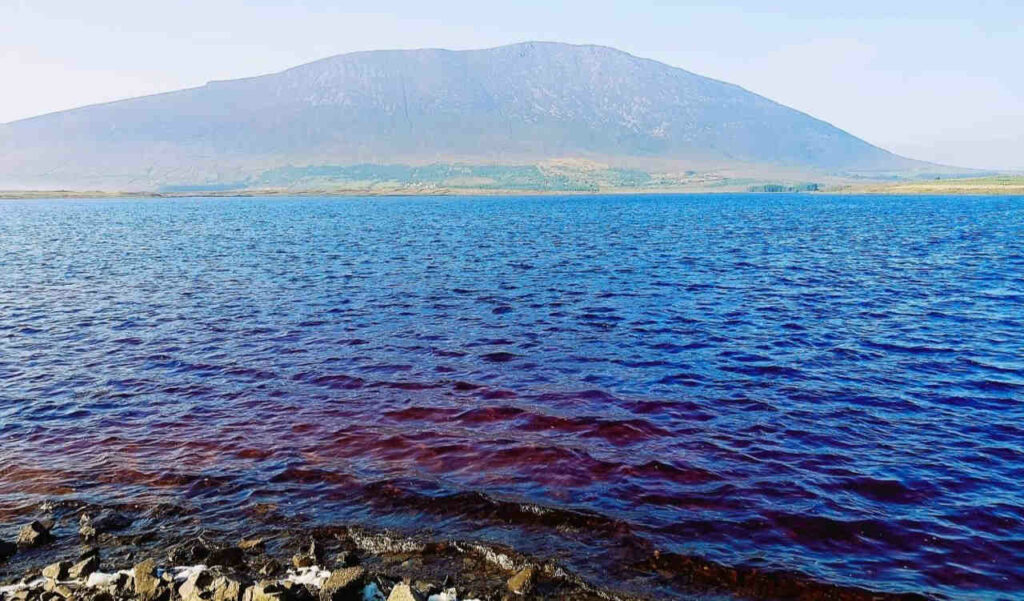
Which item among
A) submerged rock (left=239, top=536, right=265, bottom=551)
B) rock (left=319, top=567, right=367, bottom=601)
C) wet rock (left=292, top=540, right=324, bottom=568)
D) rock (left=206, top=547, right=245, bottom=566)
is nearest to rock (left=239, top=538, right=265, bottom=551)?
submerged rock (left=239, top=536, right=265, bottom=551)

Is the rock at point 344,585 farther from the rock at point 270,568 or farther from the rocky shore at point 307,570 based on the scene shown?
the rock at point 270,568

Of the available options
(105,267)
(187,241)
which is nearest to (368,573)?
(105,267)

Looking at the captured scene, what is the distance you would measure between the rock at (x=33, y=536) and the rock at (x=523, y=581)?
386 inches

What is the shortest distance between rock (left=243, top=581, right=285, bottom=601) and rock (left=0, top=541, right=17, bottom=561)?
6059 millimetres

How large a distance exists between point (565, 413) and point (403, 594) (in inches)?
454

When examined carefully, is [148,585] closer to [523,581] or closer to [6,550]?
[6,550]

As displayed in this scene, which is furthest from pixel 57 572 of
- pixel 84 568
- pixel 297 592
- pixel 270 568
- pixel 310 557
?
pixel 297 592

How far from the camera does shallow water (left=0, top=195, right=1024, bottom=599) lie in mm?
14648

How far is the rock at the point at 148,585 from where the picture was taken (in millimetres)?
11422

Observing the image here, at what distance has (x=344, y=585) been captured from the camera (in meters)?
11.2

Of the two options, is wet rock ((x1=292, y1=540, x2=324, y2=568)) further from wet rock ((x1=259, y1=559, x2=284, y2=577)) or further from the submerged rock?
the submerged rock

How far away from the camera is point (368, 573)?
1197 cm

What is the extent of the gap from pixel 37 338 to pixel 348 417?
21.4 meters

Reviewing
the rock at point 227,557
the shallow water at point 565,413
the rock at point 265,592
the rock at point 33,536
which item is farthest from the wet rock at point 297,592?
the rock at point 33,536
